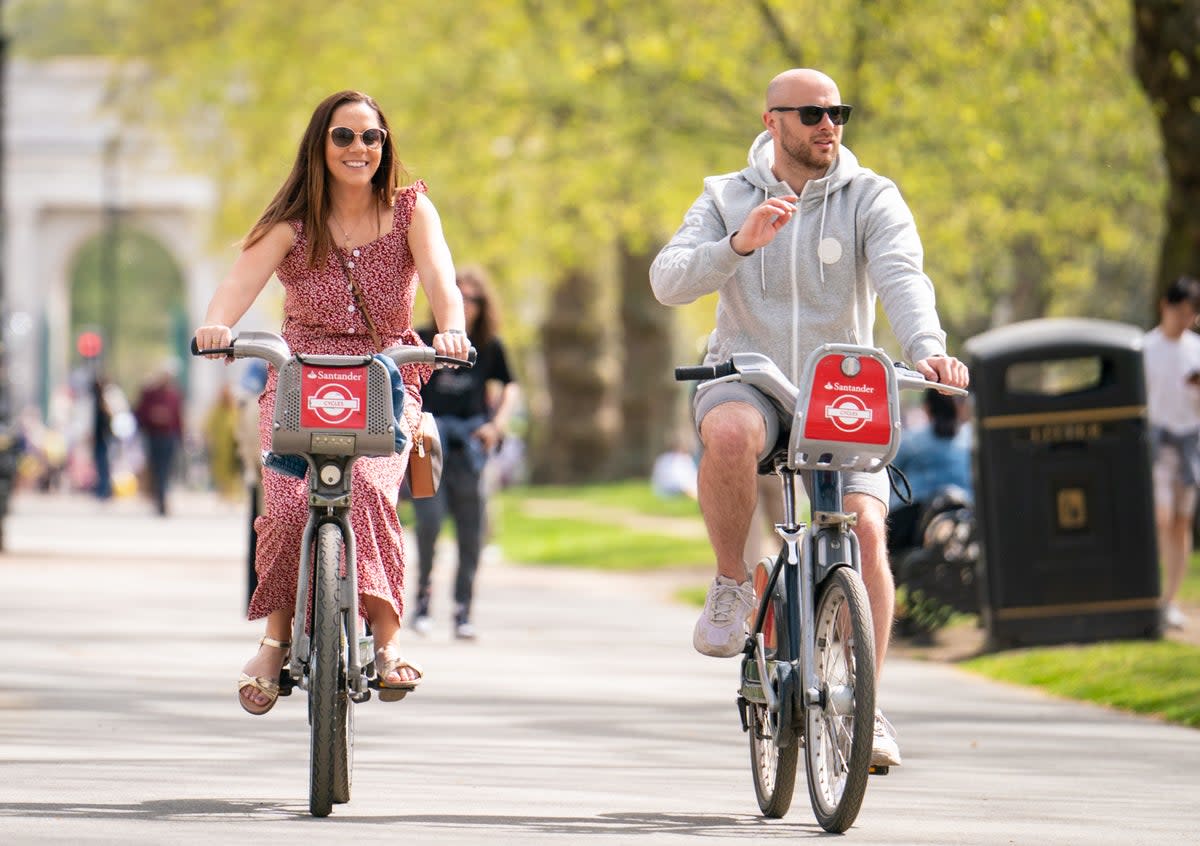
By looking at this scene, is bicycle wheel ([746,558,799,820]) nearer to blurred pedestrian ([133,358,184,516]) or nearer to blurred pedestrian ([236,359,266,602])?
blurred pedestrian ([236,359,266,602])

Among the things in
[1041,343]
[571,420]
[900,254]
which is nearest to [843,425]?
[900,254]

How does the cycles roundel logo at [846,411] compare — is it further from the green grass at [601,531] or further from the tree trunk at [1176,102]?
the green grass at [601,531]

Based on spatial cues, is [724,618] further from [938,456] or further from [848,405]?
[938,456]

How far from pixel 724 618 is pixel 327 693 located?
3.50ft

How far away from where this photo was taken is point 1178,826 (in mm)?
6914

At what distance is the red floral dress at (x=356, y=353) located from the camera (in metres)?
6.96

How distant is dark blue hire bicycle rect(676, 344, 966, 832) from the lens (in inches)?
254

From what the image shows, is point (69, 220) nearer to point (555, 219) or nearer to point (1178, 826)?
point (555, 219)

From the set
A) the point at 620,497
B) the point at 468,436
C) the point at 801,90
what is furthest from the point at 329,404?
the point at 620,497

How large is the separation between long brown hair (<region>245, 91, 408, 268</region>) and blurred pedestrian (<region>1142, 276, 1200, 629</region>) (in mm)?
7786

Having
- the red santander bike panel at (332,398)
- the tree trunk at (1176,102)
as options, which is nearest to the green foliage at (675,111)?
the tree trunk at (1176,102)

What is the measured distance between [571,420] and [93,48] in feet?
34.7

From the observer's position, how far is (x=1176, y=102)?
17062 millimetres

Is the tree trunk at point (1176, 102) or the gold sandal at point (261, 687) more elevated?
the tree trunk at point (1176, 102)
